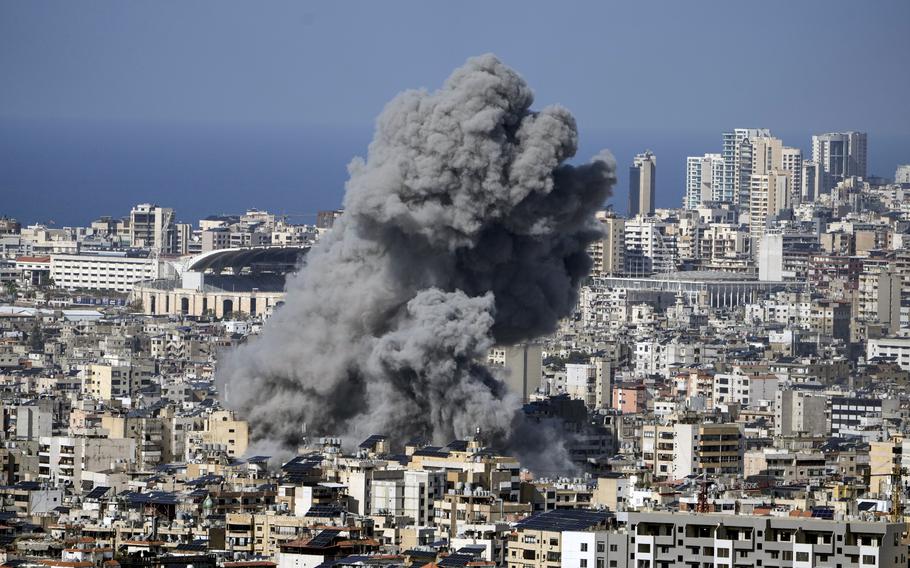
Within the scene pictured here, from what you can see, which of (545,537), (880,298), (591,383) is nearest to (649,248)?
(880,298)

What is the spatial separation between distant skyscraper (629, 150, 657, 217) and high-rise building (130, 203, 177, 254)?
2718 centimetres

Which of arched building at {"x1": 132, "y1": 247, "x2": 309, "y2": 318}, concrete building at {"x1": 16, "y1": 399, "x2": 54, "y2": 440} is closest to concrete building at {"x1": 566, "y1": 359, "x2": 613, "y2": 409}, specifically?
concrete building at {"x1": 16, "y1": 399, "x2": 54, "y2": 440}

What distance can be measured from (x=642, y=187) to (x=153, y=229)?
30.0 metres

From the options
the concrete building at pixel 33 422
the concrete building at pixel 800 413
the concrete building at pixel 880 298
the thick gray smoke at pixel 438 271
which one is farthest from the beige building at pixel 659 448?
the concrete building at pixel 880 298

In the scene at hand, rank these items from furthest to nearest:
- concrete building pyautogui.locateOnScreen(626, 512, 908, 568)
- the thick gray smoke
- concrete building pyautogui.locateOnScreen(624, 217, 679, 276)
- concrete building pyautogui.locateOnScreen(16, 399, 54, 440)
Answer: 1. concrete building pyautogui.locateOnScreen(624, 217, 679, 276)
2. concrete building pyautogui.locateOnScreen(16, 399, 54, 440)
3. the thick gray smoke
4. concrete building pyautogui.locateOnScreen(626, 512, 908, 568)

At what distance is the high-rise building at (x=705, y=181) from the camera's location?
175375 millimetres

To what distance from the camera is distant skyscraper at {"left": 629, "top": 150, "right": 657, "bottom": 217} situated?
172 m

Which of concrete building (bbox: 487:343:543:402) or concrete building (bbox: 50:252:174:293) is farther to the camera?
concrete building (bbox: 50:252:174:293)

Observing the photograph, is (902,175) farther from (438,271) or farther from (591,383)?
(438,271)

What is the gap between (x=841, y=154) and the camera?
175875 mm

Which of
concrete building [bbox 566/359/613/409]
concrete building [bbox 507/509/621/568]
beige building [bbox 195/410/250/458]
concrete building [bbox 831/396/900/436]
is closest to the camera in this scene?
concrete building [bbox 507/509/621/568]

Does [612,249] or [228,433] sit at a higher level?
[612,249]

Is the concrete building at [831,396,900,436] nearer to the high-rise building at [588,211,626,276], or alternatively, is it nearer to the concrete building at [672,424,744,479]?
the concrete building at [672,424,744,479]

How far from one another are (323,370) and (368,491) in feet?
23.1
